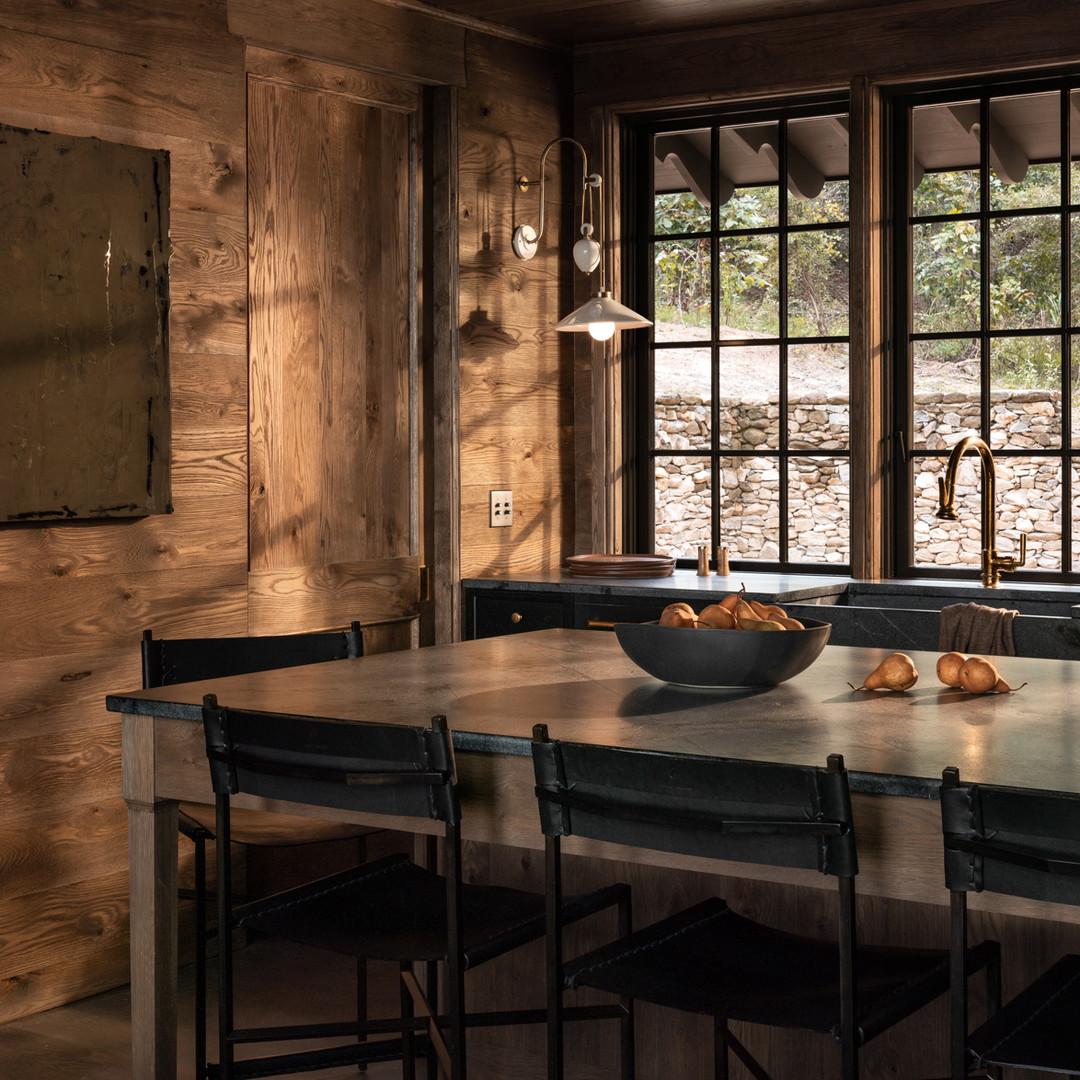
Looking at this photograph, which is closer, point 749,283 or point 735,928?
point 735,928

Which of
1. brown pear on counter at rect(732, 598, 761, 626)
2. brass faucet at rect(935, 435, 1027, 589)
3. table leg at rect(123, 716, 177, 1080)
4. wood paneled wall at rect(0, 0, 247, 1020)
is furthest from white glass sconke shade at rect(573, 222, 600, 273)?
table leg at rect(123, 716, 177, 1080)

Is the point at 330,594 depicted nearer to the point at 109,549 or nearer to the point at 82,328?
the point at 109,549

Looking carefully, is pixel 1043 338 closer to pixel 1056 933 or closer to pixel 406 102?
pixel 406 102

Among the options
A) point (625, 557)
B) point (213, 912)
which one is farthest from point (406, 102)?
point (213, 912)

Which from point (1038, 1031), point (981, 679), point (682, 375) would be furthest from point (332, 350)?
point (1038, 1031)

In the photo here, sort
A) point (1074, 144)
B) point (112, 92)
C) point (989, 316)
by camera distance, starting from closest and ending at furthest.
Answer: point (112, 92)
point (1074, 144)
point (989, 316)

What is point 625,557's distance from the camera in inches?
187

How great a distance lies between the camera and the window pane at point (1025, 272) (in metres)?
4.48

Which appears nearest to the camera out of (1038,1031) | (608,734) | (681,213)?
(1038,1031)

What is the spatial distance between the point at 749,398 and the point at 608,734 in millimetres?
3039

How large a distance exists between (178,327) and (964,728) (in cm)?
248

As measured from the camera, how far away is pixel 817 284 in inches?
191

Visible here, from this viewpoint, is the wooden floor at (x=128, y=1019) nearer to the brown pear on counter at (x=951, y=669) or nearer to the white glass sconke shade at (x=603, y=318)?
the brown pear on counter at (x=951, y=669)

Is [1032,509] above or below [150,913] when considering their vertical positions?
above
